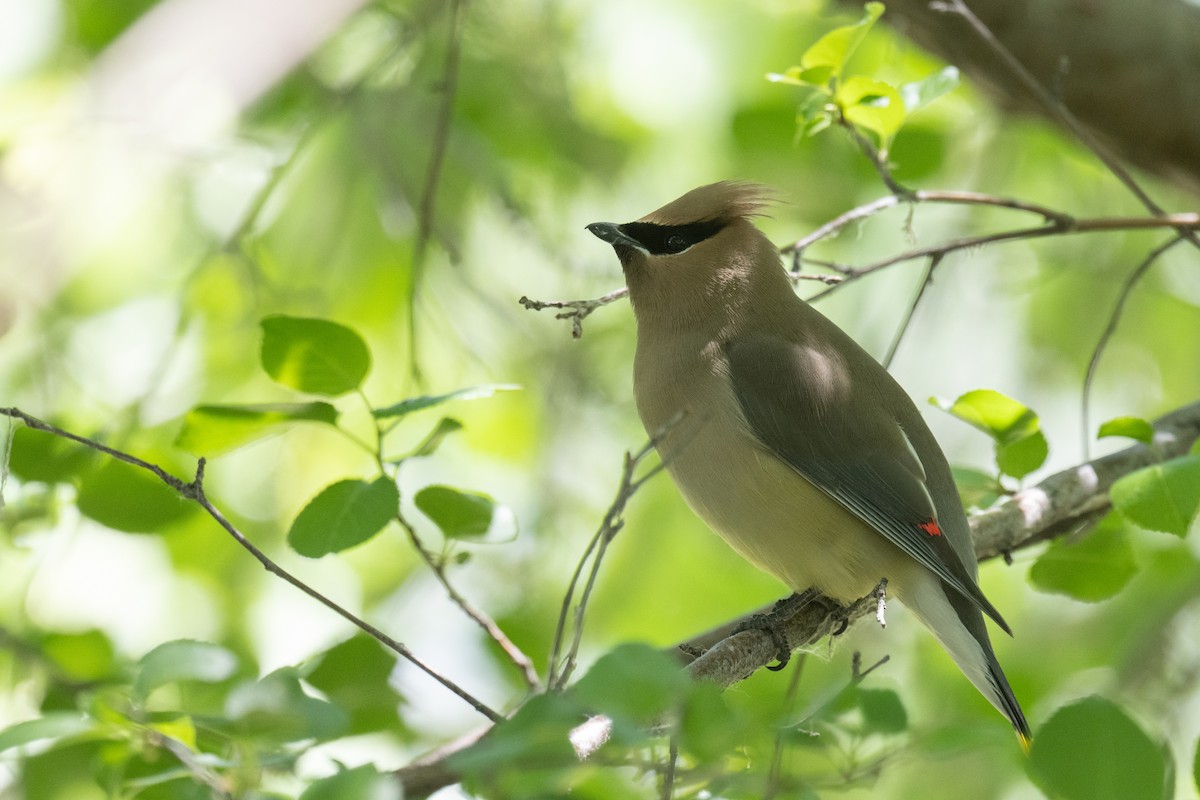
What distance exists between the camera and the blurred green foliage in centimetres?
292

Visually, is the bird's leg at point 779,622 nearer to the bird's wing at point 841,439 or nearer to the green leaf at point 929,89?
the bird's wing at point 841,439

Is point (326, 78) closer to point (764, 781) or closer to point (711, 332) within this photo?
point (711, 332)

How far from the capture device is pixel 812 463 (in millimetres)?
3416

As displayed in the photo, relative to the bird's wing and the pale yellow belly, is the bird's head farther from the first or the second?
the pale yellow belly

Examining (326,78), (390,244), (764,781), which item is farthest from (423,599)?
(764,781)

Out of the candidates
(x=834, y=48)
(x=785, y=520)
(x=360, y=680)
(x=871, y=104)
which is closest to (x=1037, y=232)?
(x=871, y=104)

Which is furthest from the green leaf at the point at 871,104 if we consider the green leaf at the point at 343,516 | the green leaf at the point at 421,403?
the green leaf at the point at 343,516

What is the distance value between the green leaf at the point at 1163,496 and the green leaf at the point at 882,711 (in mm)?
809

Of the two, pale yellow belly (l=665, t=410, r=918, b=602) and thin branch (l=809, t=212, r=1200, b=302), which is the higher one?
thin branch (l=809, t=212, r=1200, b=302)

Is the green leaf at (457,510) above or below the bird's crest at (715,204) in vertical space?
below

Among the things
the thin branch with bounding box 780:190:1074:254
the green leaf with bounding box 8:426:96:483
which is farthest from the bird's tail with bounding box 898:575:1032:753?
the green leaf with bounding box 8:426:96:483

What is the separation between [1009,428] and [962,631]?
2.05 ft

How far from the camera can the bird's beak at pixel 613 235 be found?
3.84 m

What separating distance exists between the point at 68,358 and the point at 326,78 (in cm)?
155
